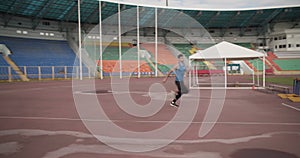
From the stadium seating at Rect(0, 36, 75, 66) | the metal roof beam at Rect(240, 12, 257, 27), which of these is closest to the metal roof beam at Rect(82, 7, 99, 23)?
the stadium seating at Rect(0, 36, 75, 66)

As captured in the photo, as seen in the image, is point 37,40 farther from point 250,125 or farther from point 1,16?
point 250,125

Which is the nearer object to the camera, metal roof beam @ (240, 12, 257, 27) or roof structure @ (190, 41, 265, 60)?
roof structure @ (190, 41, 265, 60)

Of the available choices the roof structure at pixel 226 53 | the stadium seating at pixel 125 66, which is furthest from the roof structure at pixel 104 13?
the roof structure at pixel 226 53

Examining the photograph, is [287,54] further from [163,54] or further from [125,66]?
[125,66]

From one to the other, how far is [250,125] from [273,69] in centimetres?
5364

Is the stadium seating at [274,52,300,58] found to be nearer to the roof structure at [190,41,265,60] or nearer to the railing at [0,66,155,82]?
the railing at [0,66,155,82]

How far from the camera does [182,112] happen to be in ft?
29.2

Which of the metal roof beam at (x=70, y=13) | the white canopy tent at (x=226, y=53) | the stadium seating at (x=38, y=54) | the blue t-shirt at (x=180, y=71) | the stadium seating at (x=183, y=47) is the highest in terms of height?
the metal roof beam at (x=70, y=13)

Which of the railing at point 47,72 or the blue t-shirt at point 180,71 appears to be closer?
the blue t-shirt at point 180,71

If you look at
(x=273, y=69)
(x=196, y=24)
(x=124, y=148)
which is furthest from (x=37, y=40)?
(x=273, y=69)

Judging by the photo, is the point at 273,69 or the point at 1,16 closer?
the point at 1,16

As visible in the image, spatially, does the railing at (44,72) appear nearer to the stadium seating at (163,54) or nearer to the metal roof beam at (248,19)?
the stadium seating at (163,54)

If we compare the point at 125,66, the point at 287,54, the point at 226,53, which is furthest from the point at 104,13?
the point at 287,54

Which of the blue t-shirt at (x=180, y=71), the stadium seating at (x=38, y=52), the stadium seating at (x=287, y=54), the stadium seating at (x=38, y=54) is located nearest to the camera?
the blue t-shirt at (x=180, y=71)
